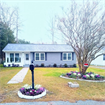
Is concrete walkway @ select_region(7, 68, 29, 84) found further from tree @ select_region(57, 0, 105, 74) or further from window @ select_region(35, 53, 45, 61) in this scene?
window @ select_region(35, 53, 45, 61)

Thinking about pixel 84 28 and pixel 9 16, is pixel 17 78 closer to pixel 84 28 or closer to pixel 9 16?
pixel 84 28

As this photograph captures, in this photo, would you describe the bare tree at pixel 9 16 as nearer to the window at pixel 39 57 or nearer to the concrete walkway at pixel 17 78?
the window at pixel 39 57

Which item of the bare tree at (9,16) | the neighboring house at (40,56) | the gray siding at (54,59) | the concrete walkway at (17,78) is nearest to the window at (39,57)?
the neighboring house at (40,56)

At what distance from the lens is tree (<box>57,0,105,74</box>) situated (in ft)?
21.1

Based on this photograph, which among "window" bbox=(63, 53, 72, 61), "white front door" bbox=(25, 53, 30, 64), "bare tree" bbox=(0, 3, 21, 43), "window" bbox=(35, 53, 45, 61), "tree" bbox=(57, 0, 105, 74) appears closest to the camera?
"tree" bbox=(57, 0, 105, 74)

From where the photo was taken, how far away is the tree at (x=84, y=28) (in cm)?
644

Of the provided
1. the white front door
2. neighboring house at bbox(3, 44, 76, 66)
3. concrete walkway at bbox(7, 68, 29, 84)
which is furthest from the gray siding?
concrete walkway at bbox(7, 68, 29, 84)

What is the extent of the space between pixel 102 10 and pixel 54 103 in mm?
7166

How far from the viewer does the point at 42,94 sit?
367cm

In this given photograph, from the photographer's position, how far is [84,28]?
6.63m

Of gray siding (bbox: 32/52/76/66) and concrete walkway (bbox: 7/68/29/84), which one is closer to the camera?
concrete walkway (bbox: 7/68/29/84)

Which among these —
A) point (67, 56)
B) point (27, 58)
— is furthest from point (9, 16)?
point (67, 56)

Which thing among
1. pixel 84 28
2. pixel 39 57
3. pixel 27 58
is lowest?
pixel 27 58

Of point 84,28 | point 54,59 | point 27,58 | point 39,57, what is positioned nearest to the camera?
point 84,28
